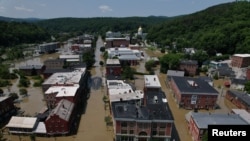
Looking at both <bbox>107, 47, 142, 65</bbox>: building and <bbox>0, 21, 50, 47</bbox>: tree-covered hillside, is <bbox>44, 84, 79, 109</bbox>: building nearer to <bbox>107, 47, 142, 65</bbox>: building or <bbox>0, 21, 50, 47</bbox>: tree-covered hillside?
<bbox>107, 47, 142, 65</bbox>: building

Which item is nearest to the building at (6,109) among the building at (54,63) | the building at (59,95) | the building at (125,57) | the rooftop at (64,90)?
the building at (59,95)

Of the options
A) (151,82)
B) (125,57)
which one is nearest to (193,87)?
(151,82)

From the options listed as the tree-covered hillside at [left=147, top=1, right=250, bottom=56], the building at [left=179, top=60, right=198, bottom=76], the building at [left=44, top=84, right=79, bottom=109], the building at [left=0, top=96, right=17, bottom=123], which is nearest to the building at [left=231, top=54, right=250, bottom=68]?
the tree-covered hillside at [left=147, top=1, right=250, bottom=56]

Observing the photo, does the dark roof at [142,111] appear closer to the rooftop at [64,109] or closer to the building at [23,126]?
the rooftop at [64,109]

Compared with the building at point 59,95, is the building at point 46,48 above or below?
above

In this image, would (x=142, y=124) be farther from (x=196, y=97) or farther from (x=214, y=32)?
(x=214, y=32)

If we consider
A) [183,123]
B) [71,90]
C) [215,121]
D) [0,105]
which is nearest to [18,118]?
[0,105]

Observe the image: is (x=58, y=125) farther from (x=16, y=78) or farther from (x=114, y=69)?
(x=16, y=78)
